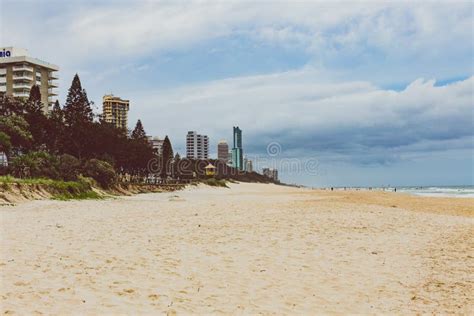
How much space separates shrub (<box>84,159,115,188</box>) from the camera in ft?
138

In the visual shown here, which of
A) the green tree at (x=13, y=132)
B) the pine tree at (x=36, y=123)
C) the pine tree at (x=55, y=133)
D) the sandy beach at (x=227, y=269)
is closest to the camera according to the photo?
the sandy beach at (x=227, y=269)

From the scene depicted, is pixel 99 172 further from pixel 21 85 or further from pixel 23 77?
pixel 21 85

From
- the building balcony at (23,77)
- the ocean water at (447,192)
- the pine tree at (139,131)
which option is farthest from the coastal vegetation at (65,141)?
the building balcony at (23,77)

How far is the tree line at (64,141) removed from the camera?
3838 centimetres

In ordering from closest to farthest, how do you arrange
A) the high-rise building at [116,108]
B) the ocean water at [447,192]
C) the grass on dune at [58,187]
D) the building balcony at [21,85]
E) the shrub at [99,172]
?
the grass on dune at [58,187] < the shrub at [99,172] < the ocean water at [447,192] < the building balcony at [21,85] < the high-rise building at [116,108]

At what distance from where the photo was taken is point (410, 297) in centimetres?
749

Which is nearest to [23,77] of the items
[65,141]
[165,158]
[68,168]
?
[165,158]

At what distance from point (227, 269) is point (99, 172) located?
36.4 metres

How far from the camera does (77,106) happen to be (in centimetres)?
5856

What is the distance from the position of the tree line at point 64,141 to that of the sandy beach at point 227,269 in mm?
25143

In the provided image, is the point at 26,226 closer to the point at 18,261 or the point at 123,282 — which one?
the point at 18,261

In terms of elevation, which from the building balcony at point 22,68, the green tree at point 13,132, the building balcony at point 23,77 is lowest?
the green tree at point 13,132

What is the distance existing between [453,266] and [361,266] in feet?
7.46

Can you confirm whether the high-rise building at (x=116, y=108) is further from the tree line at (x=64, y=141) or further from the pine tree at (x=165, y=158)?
the tree line at (x=64, y=141)
